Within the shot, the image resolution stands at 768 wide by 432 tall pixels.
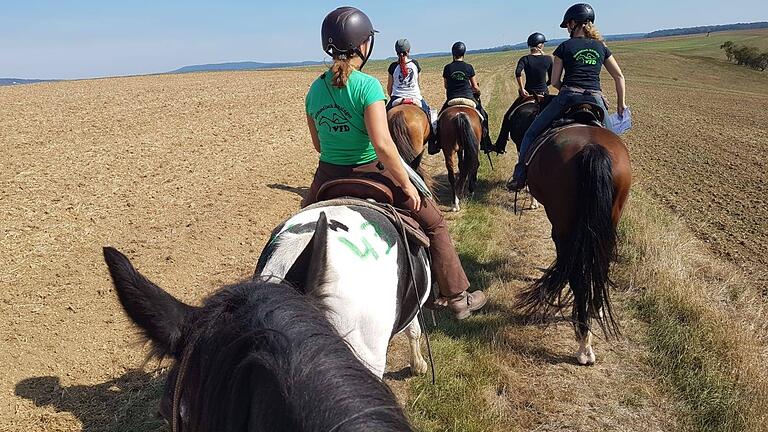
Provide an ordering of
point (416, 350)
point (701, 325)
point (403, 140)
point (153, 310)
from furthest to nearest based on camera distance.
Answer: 1. point (403, 140)
2. point (701, 325)
3. point (416, 350)
4. point (153, 310)

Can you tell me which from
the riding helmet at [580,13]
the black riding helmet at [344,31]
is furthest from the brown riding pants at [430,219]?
the riding helmet at [580,13]

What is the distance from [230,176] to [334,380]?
10249 millimetres

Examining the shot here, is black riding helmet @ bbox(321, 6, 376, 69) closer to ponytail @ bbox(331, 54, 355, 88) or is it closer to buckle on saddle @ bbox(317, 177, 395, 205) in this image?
ponytail @ bbox(331, 54, 355, 88)

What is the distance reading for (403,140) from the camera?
26.7ft

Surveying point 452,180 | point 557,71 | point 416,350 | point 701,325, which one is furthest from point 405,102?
point 701,325

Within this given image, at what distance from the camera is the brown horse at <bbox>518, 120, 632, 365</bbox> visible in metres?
4.26

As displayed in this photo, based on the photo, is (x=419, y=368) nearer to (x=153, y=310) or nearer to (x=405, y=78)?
(x=153, y=310)

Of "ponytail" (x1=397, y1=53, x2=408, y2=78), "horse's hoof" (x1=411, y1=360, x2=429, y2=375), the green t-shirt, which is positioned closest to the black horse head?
the green t-shirt

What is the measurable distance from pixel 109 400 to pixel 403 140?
5.49m

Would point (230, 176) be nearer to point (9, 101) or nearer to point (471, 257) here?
point (471, 257)

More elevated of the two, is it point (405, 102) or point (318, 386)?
point (405, 102)

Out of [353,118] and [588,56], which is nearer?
[353,118]

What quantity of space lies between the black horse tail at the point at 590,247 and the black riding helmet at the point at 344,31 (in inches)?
88.3

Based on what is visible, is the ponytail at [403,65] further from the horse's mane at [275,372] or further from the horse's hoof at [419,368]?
the horse's mane at [275,372]
